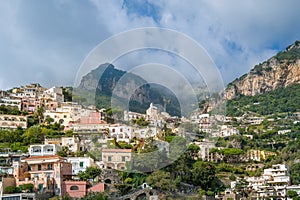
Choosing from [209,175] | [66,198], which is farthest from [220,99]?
[66,198]

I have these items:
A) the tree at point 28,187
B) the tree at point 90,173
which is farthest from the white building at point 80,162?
the tree at point 28,187

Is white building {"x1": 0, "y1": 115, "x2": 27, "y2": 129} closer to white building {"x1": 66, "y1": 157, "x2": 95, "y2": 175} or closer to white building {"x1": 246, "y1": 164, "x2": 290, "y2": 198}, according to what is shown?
white building {"x1": 66, "y1": 157, "x2": 95, "y2": 175}

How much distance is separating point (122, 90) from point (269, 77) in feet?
152

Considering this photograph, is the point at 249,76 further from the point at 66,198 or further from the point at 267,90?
the point at 66,198

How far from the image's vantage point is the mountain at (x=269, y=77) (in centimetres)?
6638

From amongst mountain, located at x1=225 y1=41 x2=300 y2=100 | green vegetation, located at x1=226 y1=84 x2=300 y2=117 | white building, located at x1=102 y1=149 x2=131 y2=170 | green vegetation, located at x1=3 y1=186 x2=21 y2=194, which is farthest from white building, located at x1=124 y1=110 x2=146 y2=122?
mountain, located at x1=225 y1=41 x2=300 y2=100

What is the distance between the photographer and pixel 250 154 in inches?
1416

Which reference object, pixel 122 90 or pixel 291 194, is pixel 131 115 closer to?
pixel 122 90

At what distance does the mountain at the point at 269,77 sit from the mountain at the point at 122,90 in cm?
3343

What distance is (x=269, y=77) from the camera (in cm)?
6719

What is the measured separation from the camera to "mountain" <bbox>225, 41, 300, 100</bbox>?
218ft

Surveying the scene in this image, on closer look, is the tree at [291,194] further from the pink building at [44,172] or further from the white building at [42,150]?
the white building at [42,150]

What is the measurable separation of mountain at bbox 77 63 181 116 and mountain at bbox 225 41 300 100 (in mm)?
33427

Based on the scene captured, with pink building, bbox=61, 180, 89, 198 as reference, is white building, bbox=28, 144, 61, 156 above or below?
above
